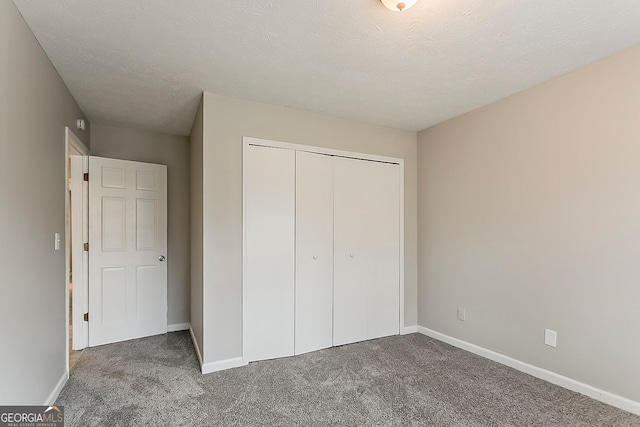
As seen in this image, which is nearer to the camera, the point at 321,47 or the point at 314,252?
the point at 321,47

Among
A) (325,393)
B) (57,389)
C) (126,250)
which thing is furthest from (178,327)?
(325,393)

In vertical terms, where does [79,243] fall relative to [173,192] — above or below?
below

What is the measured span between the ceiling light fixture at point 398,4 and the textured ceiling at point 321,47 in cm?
10

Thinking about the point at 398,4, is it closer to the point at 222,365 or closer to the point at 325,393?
the point at 325,393

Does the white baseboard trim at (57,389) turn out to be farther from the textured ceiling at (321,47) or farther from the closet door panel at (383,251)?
the closet door panel at (383,251)

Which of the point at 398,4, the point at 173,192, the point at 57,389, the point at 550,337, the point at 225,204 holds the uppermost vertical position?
the point at 398,4

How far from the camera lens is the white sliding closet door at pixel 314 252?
2.95 m

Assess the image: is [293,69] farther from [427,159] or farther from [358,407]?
[358,407]

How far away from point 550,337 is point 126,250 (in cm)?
412

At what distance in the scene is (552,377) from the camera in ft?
7.68

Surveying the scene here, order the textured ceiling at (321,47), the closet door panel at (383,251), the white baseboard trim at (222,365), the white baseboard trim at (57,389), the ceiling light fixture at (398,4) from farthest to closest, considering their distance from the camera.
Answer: the closet door panel at (383,251) → the white baseboard trim at (222,365) → the white baseboard trim at (57,389) → the textured ceiling at (321,47) → the ceiling light fixture at (398,4)

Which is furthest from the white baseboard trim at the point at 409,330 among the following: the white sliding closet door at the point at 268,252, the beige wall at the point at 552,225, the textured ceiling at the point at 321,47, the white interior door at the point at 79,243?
the white interior door at the point at 79,243

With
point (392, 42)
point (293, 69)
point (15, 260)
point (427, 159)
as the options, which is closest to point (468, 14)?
point (392, 42)

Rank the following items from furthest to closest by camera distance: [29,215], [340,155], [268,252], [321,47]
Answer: [340,155], [268,252], [321,47], [29,215]
